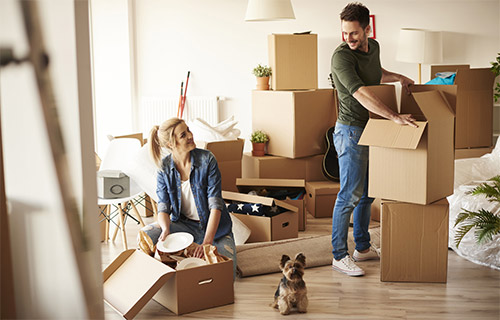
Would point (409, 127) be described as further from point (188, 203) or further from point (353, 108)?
point (188, 203)

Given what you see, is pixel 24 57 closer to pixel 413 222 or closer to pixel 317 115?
pixel 413 222

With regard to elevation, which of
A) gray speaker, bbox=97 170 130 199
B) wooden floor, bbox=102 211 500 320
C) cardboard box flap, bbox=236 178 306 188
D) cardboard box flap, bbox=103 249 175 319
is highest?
gray speaker, bbox=97 170 130 199

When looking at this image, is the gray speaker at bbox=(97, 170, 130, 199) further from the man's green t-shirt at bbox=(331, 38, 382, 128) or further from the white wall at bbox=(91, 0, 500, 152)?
the white wall at bbox=(91, 0, 500, 152)

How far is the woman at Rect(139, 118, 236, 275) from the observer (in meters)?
3.00

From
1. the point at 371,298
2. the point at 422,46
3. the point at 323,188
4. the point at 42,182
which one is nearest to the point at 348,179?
the point at 371,298

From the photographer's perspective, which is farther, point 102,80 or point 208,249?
point 102,80

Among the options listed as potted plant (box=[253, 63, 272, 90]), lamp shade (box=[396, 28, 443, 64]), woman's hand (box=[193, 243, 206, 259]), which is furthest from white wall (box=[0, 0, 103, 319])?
lamp shade (box=[396, 28, 443, 64])

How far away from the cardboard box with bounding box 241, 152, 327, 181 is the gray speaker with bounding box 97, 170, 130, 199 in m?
1.33

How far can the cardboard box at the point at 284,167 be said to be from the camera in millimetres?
4613

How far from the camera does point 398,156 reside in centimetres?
281

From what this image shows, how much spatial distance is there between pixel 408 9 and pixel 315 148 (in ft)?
5.84

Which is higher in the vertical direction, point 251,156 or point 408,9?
point 408,9

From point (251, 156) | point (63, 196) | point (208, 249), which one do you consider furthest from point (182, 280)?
point (251, 156)

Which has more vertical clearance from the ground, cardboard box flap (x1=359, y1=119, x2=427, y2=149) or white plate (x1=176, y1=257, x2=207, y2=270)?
cardboard box flap (x1=359, y1=119, x2=427, y2=149)
